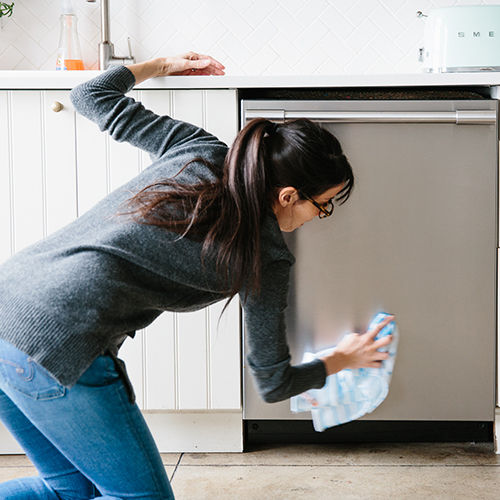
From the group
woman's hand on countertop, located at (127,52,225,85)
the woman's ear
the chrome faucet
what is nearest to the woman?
the woman's ear

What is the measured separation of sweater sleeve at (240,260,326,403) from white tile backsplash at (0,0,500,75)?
1544 millimetres

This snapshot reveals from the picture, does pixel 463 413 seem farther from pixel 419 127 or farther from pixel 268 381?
pixel 268 381

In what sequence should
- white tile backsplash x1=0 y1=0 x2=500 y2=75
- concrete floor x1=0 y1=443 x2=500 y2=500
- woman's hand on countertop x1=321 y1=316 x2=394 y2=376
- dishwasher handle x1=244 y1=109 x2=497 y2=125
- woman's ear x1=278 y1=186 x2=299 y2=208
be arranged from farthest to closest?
white tile backsplash x1=0 y1=0 x2=500 y2=75 < dishwasher handle x1=244 y1=109 x2=497 y2=125 < concrete floor x1=0 y1=443 x2=500 y2=500 < woman's hand on countertop x1=321 y1=316 x2=394 y2=376 < woman's ear x1=278 y1=186 x2=299 y2=208

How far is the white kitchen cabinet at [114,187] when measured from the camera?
1.98m

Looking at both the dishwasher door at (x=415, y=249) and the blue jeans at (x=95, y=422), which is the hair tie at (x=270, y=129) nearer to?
the blue jeans at (x=95, y=422)

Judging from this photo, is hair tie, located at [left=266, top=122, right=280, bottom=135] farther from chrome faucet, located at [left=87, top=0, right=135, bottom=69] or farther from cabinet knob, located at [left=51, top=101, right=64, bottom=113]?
chrome faucet, located at [left=87, top=0, right=135, bottom=69]

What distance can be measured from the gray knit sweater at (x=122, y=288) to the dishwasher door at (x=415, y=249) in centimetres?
72

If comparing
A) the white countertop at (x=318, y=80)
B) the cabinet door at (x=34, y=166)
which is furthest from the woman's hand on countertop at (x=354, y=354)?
the cabinet door at (x=34, y=166)

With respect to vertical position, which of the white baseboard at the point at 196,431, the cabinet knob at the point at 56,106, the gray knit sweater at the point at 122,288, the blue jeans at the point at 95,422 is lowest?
the white baseboard at the point at 196,431

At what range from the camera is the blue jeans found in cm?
104

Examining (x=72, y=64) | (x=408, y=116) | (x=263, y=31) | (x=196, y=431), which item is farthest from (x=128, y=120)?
(x=263, y=31)

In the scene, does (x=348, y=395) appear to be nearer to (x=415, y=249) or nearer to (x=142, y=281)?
(x=415, y=249)

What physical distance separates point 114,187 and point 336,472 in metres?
1.00

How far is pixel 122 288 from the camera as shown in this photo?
3.50 feet
